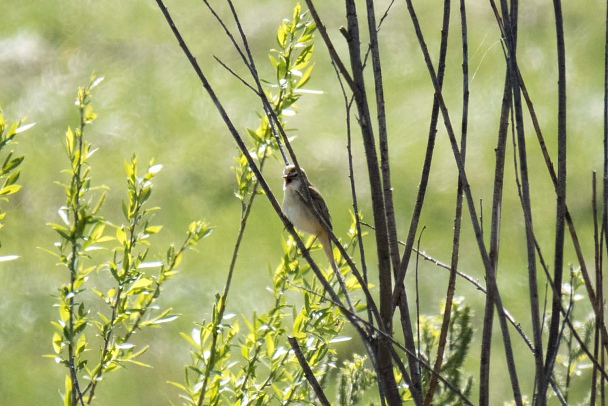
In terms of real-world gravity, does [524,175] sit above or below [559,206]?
above

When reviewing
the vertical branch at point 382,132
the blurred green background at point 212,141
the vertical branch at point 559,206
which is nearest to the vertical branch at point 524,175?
the vertical branch at point 559,206

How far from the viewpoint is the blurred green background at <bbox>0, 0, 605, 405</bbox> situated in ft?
24.1

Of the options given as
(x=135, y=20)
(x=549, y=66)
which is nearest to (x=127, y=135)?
(x=135, y=20)

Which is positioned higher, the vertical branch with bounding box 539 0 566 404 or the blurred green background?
the blurred green background

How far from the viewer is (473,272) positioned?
7.66 metres

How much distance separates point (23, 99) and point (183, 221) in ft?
8.67

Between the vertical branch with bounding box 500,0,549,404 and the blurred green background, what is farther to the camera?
the blurred green background

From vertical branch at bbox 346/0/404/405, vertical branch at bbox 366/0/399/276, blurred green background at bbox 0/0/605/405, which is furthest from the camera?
blurred green background at bbox 0/0/605/405

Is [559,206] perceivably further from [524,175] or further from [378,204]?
[378,204]

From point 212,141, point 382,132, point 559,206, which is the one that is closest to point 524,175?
point 559,206

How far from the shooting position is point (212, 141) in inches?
354

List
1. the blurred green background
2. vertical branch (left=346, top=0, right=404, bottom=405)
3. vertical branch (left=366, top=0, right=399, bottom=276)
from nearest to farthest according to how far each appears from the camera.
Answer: vertical branch (left=346, top=0, right=404, bottom=405)
vertical branch (left=366, top=0, right=399, bottom=276)
the blurred green background

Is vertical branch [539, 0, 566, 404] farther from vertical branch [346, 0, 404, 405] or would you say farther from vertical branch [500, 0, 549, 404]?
vertical branch [346, 0, 404, 405]

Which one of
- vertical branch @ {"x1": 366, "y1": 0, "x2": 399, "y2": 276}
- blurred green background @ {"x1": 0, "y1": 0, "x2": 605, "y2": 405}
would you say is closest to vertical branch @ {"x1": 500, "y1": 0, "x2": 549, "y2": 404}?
vertical branch @ {"x1": 366, "y1": 0, "x2": 399, "y2": 276}
